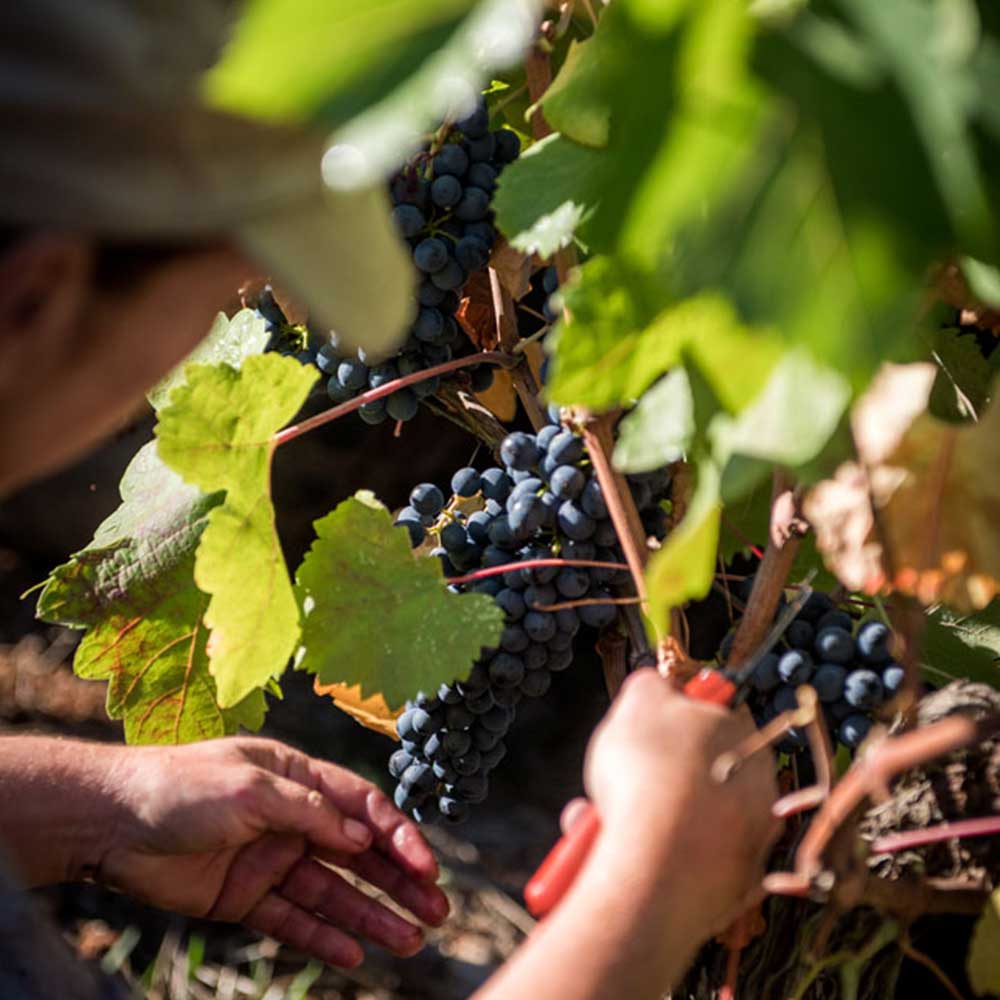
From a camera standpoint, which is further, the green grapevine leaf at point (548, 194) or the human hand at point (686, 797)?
the green grapevine leaf at point (548, 194)

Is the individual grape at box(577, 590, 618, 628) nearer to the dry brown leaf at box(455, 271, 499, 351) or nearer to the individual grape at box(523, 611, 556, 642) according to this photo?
the individual grape at box(523, 611, 556, 642)

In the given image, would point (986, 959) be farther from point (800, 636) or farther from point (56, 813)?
point (56, 813)

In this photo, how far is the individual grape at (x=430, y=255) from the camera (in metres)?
0.99

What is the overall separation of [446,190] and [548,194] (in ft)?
0.59

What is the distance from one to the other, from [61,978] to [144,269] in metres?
0.44

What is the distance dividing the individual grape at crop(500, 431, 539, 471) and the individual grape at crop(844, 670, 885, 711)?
0.90ft

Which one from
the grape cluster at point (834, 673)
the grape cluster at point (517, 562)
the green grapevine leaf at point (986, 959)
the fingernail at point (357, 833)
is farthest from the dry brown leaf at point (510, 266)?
the green grapevine leaf at point (986, 959)

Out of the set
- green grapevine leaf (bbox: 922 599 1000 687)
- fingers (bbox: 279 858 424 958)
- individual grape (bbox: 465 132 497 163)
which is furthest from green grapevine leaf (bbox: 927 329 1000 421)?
fingers (bbox: 279 858 424 958)

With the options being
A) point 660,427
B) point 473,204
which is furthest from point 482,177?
point 660,427

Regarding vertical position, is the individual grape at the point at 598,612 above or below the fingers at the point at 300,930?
above

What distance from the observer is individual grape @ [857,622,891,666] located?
869 millimetres

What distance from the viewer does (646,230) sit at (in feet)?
2.03

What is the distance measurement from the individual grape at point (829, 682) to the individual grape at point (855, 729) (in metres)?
0.02

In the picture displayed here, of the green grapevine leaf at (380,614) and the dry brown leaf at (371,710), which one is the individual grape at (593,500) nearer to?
the green grapevine leaf at (380,614)
